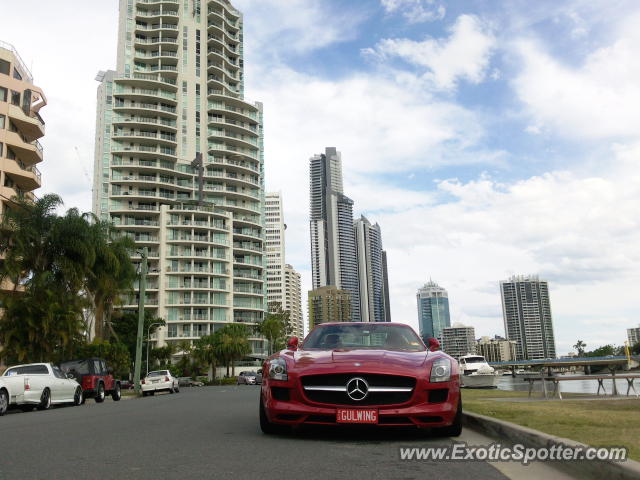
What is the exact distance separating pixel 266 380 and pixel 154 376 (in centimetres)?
2865

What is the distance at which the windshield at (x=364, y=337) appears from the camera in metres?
7.37

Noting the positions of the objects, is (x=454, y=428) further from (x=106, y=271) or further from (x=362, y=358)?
(x=106, y=271)

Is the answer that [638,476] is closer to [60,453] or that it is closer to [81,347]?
[60,453]

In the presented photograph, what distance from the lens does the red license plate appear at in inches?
230

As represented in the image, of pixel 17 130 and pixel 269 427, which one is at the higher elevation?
pixel 17 130

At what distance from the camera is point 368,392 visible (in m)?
5.95

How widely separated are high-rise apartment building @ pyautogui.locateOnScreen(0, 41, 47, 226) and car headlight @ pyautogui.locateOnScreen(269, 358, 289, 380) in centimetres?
4229

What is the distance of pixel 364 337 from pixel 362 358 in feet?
4.08

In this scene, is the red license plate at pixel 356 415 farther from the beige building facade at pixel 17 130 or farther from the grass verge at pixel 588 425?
the beige building facade at pixel 17 130

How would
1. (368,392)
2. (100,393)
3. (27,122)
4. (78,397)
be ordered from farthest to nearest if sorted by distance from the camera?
(27,122) → (100,393) → (78,397) → (368,392)

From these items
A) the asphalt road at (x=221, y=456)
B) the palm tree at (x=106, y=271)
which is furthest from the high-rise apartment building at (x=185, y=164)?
the asphalt road at (x=221, y=456)

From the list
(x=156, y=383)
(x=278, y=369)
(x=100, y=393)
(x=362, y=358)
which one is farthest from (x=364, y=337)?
(x=156, y=383)

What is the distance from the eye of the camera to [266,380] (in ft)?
21.2

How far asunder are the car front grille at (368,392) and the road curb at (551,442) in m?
1.18
